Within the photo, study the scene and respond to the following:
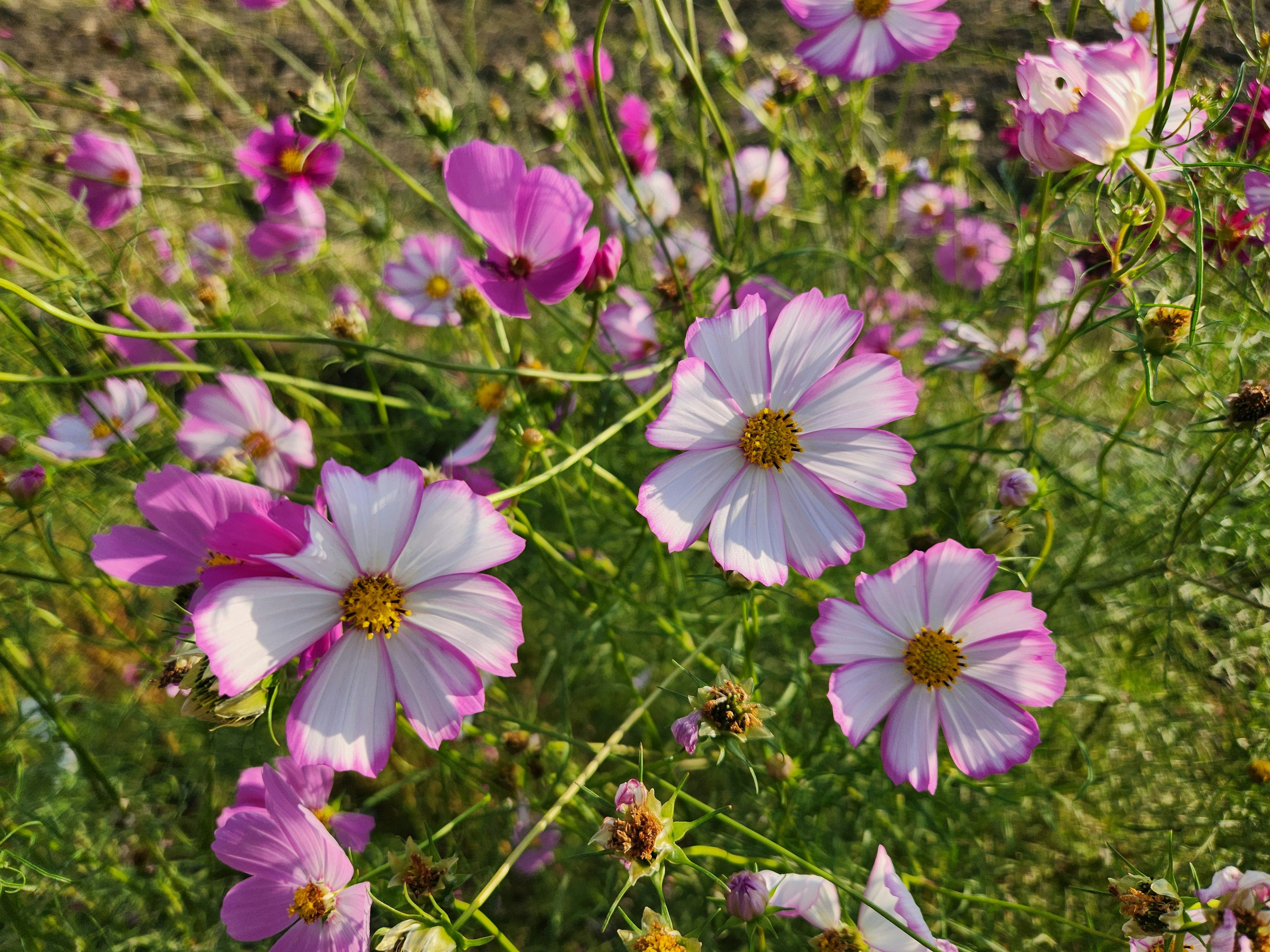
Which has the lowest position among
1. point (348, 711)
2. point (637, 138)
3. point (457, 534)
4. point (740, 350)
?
point (348, 711)

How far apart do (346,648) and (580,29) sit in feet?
5.60

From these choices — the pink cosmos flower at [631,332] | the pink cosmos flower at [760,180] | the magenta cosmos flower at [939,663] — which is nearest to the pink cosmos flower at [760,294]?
the pink cosmos flower at [631,332]

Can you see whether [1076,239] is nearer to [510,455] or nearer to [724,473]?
[724,473]

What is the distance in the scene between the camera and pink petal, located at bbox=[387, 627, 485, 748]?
0.55 meters

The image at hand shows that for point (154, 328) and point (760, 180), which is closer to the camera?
point (154, 328)

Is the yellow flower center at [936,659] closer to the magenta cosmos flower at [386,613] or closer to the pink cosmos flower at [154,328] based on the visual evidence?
the magenta cosmos flower at [386,613]

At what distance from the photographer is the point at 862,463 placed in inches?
24.5

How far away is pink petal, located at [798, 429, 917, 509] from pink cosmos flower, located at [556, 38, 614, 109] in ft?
1.85

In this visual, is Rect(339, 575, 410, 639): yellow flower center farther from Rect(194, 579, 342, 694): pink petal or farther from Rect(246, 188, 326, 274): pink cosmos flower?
Rect(246, 188, 326, 274): pink cosmos flower

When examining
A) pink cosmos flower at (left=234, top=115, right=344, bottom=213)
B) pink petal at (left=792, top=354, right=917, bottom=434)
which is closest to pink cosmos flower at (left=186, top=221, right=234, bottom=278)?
pink cosmos flower at (left=234, top=115, right=344, bottom=213)

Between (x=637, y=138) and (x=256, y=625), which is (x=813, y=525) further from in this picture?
(x=637, y=138)

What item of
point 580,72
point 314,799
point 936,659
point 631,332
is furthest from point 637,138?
point 314,799

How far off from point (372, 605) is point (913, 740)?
1.39 feet

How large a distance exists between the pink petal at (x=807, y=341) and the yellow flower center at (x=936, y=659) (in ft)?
0.71
